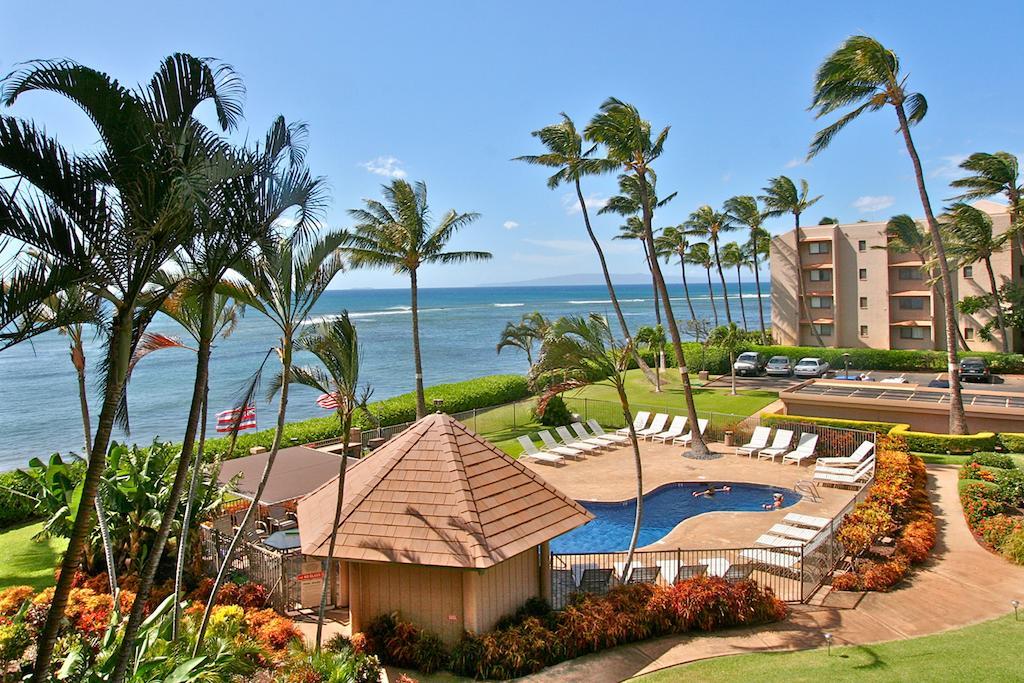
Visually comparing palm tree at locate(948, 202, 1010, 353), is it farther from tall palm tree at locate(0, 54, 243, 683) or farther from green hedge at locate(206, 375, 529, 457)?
tall palm tree at locate(0, 54, 243, 683)

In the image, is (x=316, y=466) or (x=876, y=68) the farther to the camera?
(x=876, y=68)

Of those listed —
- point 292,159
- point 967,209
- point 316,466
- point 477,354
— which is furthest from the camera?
point 477,354

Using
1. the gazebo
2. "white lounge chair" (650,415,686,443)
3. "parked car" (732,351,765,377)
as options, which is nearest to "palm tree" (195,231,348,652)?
the gazebo

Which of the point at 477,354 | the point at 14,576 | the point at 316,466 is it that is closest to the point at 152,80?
the point at 316,466

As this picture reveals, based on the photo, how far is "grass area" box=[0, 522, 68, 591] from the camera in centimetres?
1278

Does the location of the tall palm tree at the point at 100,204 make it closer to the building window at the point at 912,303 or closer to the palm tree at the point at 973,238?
the palm tree at the point at 973,238

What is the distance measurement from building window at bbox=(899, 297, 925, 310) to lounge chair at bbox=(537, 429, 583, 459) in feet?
103

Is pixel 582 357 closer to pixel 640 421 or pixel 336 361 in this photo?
pixel 336 361

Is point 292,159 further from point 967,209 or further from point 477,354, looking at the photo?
point 477,354

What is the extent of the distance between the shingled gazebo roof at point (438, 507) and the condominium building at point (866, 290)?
39778 millimetres

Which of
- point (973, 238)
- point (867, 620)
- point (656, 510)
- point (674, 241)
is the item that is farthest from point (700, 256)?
point (867, 620)

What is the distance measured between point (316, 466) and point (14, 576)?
6027mm

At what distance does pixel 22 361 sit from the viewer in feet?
288

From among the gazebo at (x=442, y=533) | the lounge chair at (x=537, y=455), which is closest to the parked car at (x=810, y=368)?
the lounge chair at (x=537, y=455)
